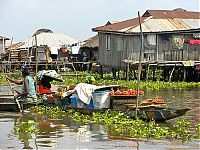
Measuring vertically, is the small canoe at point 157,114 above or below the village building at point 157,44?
below

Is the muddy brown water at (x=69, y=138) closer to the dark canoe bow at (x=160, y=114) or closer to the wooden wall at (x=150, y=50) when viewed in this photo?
the dark canoe bow at (x=160, y=114)

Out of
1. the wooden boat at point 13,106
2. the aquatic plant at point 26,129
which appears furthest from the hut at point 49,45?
the aquatic plant at point 26,129

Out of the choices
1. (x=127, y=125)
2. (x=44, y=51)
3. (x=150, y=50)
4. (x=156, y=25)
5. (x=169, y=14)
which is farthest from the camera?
(x=44, y=51)

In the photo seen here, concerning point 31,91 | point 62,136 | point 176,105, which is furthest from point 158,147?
point 176,105

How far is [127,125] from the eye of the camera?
41.1 feet

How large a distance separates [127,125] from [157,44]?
61.8ft

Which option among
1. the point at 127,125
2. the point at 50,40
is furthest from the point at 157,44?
the point at 127,125

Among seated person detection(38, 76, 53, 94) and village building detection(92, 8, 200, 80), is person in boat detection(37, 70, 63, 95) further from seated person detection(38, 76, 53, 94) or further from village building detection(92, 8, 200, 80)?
village building detection(92, 8, 200, 80)

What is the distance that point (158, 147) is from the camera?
971 cm

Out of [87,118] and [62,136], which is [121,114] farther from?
[62,136]

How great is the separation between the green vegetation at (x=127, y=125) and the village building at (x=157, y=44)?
48.1 feet

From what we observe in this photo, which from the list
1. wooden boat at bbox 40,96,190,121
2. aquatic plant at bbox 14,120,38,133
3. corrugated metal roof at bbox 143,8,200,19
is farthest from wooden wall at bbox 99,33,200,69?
aquatic plant at bbox 14,120,38,133

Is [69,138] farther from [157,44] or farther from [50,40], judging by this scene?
[50,40]

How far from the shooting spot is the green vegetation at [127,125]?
11086 millimetres
